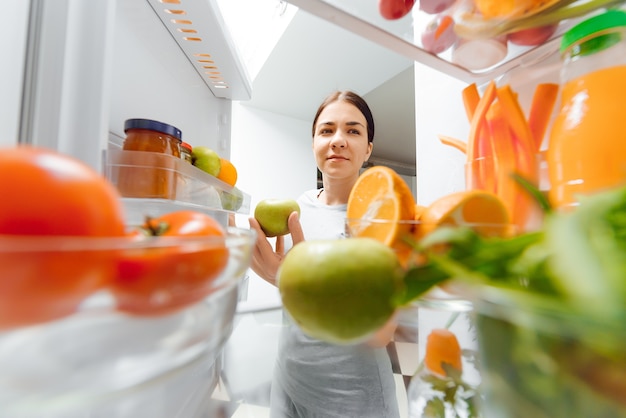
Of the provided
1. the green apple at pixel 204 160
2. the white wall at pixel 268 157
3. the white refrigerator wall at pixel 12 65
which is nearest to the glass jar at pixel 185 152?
the green apple at pixel 204 160

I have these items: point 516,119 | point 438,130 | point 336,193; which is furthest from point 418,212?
point 336,193

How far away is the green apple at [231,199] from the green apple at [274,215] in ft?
0.22

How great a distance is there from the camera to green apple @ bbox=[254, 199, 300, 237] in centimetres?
86

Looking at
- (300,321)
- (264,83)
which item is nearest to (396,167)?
(264,83)

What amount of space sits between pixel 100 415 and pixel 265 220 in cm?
55

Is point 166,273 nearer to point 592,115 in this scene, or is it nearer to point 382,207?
point 382,207

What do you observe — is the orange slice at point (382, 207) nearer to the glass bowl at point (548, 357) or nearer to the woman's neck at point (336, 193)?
the glass bowl at point (548, 357)

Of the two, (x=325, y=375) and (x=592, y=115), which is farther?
(x=325, y=375)

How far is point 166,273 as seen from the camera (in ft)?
0.55

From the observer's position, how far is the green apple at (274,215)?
0.86 meters

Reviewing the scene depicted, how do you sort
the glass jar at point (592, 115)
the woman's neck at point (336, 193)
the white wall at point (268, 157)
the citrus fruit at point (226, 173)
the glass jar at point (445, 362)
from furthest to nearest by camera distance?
the white wall at point (268, 157)
the woman's neck at point (336, 193)
the citrus fruit at point (226, 173)
the glass jar at point (592, 115)
the glass jar at point (445, 362)

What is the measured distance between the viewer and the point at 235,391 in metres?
0.43

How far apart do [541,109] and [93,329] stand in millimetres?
620

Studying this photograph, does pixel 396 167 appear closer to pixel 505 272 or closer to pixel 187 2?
pixel 187 2
